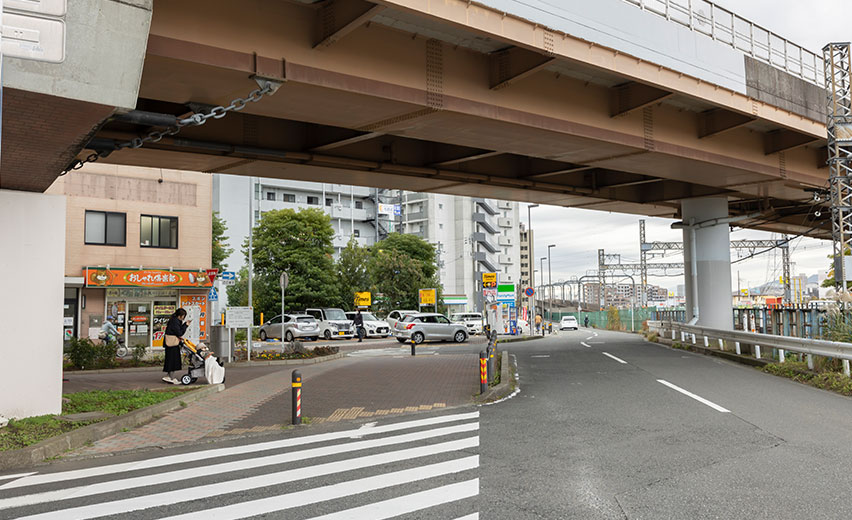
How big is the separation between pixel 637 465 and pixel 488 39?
8680 mm

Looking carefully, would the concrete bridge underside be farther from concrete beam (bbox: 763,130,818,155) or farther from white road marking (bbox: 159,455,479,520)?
white road marking (bbox: 159,455,479,520)

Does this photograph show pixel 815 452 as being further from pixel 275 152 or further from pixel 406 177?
pixel 406 177

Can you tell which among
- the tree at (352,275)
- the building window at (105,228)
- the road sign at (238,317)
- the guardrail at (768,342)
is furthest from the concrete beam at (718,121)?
the tree at (352,275)

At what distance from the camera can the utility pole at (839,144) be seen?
17656 millimetres

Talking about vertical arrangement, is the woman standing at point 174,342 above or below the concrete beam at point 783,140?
below

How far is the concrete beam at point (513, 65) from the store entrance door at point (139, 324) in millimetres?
20736

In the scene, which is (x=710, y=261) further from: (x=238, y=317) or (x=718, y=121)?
(x=238, y=317)

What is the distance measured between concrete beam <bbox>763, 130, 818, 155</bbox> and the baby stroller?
17264 millimetres

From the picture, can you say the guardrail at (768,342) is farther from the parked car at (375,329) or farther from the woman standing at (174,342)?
the parked car at (375,329)

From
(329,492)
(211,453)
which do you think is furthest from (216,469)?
(329,492)

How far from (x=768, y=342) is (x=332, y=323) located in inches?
1054

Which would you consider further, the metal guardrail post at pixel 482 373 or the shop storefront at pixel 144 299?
the shop storefront at pixel 144 299

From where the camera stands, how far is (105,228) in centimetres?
2770

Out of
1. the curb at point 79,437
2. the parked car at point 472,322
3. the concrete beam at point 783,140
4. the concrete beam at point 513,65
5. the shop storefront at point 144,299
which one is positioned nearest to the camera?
the curb at point 79,437
